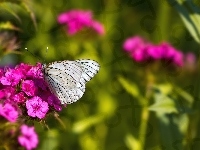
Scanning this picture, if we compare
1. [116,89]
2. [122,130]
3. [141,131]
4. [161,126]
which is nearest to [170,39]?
[116,89]

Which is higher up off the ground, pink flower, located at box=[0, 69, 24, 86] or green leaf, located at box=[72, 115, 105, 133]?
pink flower, located at box=[0, 69, 24, 86]

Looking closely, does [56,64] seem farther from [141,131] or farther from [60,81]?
[141,131]

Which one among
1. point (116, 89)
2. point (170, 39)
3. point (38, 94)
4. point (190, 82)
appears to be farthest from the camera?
point (170, 39)

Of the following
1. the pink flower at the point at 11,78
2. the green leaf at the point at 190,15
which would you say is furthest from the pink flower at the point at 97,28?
the pink flower at the point at 11,78

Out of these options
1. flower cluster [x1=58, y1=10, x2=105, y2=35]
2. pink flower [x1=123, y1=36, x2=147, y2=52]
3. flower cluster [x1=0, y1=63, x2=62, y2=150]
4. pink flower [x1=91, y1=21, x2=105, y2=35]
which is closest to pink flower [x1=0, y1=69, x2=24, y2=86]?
flower cluster [x1=0, y1=63, x2=62, y2=150]

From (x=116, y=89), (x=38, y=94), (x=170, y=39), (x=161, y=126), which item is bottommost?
(x=161, y=126)

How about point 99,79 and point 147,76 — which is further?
point 99,79

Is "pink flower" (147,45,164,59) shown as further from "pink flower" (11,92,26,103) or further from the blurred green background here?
"pink flower" (11,92,26,103)

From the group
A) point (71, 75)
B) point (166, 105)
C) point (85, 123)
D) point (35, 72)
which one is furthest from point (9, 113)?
point (85, 123)
